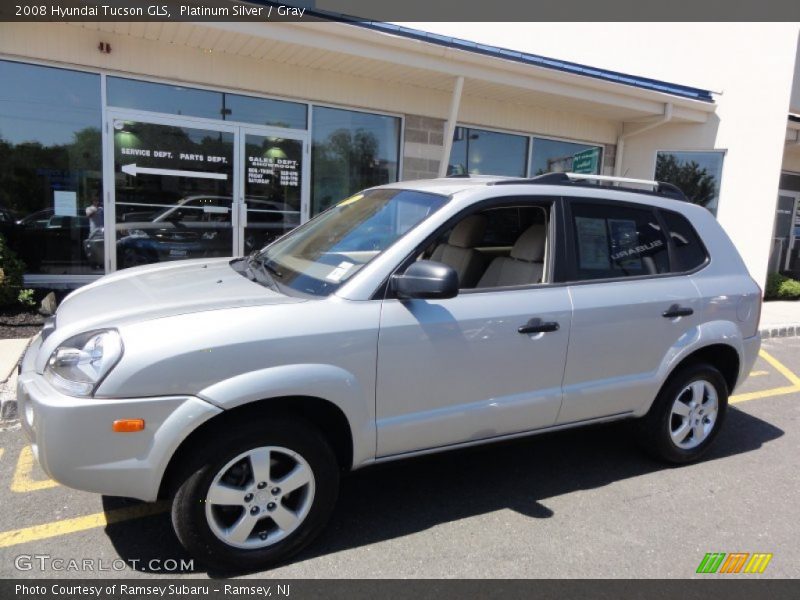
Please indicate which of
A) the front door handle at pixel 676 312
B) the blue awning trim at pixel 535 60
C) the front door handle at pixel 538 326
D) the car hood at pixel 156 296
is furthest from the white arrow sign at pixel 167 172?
the front door handle at pixel 676 312

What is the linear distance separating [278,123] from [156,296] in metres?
6.36

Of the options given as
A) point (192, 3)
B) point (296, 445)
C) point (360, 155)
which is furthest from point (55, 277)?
point (296, 445)

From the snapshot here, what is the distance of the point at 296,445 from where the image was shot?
8.69ft

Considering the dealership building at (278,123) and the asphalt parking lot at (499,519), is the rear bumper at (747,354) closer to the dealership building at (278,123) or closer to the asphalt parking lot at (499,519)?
the asphalt parking lot at (499,519)

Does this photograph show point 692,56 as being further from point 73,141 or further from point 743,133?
point 73,141

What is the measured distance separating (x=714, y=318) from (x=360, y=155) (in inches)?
260

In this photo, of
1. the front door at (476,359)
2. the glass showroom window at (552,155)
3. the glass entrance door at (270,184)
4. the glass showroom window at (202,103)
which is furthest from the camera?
the glass showroom window at (552,155)

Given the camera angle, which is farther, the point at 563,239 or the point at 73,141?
the point at 73,141

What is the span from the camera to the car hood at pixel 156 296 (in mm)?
2572

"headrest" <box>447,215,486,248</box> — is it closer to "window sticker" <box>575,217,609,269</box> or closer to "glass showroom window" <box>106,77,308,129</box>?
"window sticker" <box>575,217,609,269</box>

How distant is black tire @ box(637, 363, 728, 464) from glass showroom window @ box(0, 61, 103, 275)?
708 cm

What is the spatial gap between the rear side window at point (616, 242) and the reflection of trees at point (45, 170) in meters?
6.66

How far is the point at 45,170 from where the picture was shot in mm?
7578

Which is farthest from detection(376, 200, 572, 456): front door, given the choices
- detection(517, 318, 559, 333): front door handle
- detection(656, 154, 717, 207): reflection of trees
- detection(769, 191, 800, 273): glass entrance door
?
detection(769, 191, 800, 273): glass entrance door
